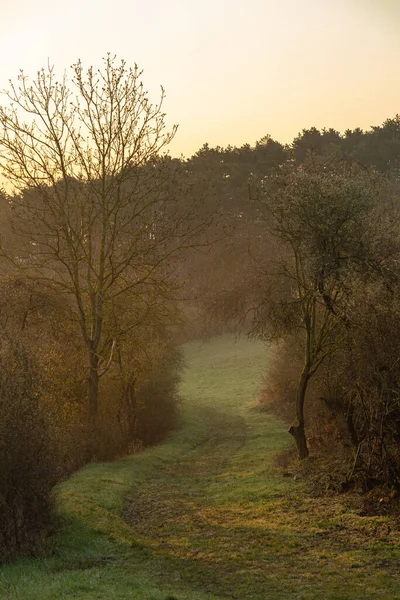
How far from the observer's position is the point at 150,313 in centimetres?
3388

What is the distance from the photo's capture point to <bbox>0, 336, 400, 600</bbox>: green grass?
14.7 m

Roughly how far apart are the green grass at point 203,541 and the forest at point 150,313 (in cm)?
116

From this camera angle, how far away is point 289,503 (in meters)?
21.8

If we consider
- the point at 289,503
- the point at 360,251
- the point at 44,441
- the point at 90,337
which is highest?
the point at 360,251

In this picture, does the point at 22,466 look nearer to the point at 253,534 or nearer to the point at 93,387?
the point at 253,534

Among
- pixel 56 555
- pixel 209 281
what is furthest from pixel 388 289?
pixel 209 281

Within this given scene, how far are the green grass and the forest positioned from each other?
116cm

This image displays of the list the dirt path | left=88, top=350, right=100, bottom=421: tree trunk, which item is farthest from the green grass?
left=88, top=350, right=100, bottom=421: tree trunk

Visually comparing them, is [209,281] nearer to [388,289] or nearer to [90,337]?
[90,337]

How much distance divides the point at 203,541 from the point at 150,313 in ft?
54.3

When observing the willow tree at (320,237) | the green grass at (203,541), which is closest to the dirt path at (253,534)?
the green grass at (203,541)

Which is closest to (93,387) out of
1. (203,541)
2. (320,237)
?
(320,237)

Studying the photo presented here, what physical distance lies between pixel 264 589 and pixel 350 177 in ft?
50.1

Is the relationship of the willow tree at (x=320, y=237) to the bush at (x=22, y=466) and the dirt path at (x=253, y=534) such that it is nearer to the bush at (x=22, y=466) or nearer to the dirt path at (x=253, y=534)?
the dirt path at (x=253, y=534)
